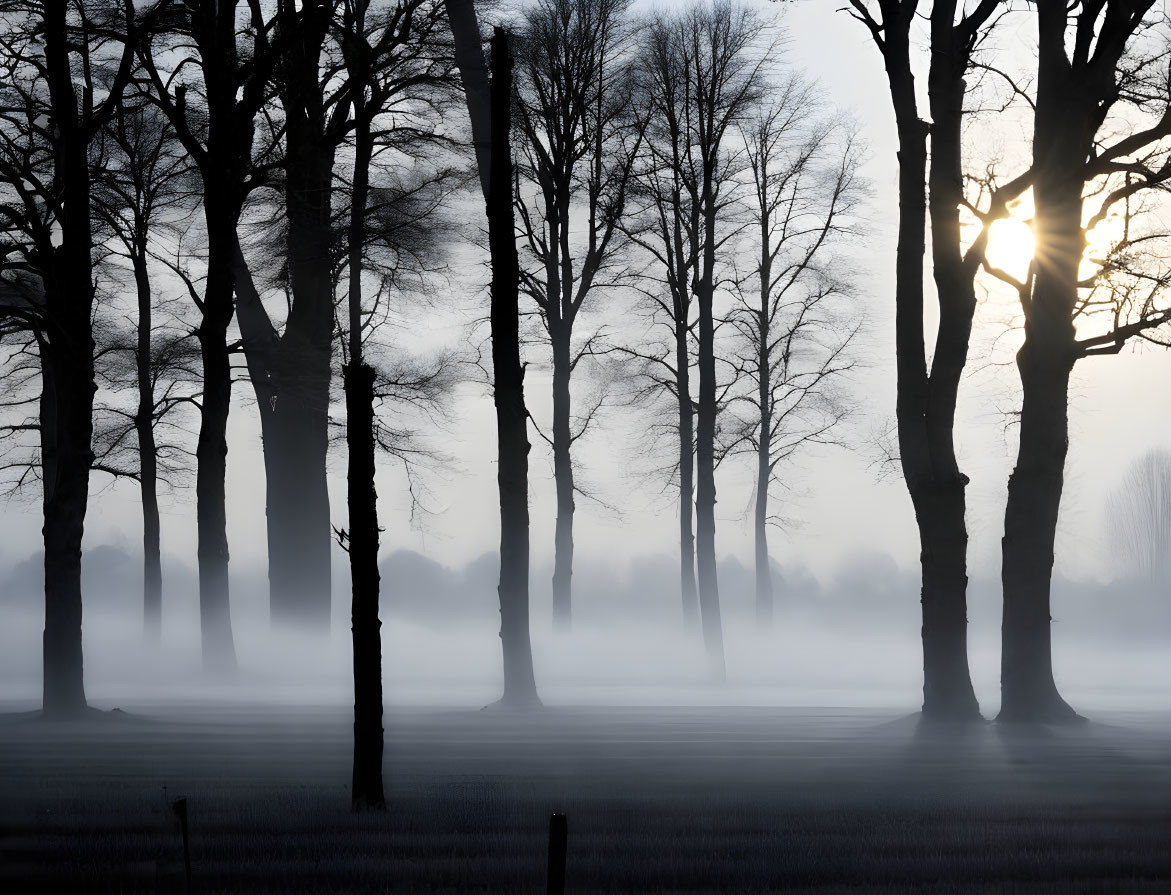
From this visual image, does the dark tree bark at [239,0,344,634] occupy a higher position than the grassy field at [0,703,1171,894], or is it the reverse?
the dark tree bark at [239,0,344,634]

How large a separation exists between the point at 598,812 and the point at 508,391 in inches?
418

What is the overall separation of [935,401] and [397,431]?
13.5 m

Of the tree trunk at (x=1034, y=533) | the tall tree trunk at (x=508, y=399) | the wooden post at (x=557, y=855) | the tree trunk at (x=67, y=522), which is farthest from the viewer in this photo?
the tall tree trunk at (x=508, y=399)

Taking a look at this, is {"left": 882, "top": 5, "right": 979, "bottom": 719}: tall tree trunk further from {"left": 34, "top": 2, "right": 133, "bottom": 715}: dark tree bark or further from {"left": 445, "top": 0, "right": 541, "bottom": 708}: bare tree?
{"left": 34, "top": 2, "right": 133, "bottom": 715}: dark tree bark

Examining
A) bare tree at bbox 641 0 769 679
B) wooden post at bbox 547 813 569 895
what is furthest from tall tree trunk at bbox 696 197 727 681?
wooden post at bbox 547 813 569 895

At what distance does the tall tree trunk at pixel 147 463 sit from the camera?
99.3ft

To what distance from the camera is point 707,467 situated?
2950 centimetres

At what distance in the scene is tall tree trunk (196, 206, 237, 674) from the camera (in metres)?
23.4

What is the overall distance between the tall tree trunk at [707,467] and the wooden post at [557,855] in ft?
76.7

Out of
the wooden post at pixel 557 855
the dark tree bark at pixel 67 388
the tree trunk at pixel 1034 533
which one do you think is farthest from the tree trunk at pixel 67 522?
the wooden post at pixel 557 855

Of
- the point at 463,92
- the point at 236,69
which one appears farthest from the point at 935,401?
the point at 236,69

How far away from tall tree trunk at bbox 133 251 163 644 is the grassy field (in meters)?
13.7

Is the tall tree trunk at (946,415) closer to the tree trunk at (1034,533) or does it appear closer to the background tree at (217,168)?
the tree trunk at (1034,533)

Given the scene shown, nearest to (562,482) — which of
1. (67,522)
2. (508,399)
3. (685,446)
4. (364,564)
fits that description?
(685,446)
